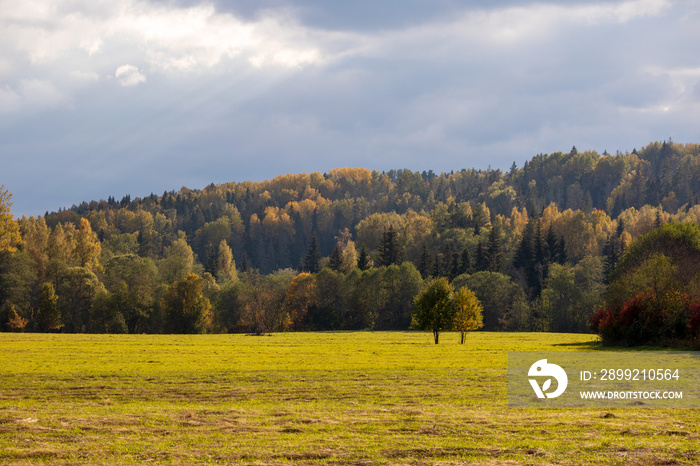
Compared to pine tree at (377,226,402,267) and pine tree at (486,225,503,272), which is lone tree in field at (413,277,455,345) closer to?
pine tree at (486,225,503,272)

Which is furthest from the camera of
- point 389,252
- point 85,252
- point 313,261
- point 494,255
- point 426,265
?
point 313,261

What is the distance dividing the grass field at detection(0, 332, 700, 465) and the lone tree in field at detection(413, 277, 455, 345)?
36.1 meters

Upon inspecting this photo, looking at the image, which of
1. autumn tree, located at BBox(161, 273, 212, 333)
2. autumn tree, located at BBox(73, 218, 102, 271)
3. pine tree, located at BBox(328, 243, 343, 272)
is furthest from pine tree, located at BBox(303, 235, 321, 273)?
autumn tree, located at BBox(161, 273, 212, 333)

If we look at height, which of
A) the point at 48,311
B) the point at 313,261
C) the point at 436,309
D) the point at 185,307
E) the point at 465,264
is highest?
the point at 313,261

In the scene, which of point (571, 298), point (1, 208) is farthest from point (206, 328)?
point (571, 298)

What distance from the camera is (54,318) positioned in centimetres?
10750

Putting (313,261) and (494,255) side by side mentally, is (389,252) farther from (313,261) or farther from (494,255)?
(313,261)

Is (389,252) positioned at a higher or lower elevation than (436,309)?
higher

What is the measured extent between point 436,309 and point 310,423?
2121 inches

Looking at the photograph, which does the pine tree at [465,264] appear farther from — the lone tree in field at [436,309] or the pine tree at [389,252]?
the lone tree in field at [436,309]

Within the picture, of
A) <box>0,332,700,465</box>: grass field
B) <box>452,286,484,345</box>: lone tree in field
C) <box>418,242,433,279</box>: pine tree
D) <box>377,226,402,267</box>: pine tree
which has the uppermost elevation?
<box>377,226,402,267</box>: pine tree

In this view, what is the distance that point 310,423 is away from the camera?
21438 millimetres

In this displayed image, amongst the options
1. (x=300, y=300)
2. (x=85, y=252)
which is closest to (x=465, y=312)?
(x=300, y=300)

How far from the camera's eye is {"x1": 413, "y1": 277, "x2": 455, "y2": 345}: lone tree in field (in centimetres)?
7369
